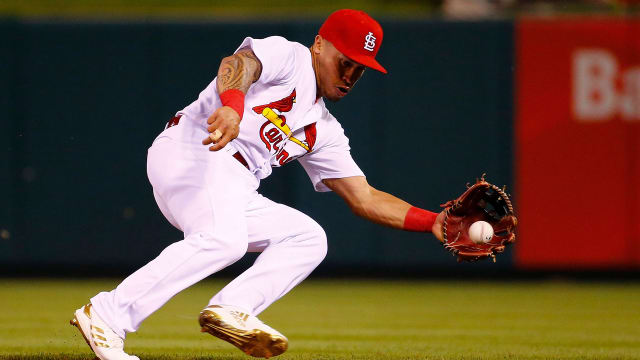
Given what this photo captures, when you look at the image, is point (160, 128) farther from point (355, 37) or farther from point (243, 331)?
point (243, 331)

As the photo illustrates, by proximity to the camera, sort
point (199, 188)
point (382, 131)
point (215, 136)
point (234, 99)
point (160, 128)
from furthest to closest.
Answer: point (382, 131) < point (160, 128) < point (199, 188) < point (234, 99) < point (215, 136)

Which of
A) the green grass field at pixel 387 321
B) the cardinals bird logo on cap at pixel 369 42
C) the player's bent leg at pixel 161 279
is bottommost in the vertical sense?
the green grass field at pixel 387 321

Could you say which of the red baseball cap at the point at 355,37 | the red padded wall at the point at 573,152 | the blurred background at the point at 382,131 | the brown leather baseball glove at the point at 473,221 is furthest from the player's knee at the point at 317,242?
the red padded wall at the point at 573,152

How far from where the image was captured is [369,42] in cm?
429

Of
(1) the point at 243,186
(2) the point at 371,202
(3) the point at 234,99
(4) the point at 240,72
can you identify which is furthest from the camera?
(2) the point at 371,202

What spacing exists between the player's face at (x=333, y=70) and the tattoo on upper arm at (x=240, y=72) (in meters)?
0.43

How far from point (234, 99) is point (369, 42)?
31.5 inches

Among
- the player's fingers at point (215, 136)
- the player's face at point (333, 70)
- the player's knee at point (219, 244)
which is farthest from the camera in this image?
the player's face at point (333, 70)

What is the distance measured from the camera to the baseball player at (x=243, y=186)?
3924mm

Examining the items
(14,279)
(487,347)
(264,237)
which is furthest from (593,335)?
(14,279)

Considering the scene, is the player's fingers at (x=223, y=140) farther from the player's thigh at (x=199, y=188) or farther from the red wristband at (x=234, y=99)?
the player's thigh at (x=199, y=188)

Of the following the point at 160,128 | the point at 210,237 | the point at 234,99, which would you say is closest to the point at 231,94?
the point at 234,99

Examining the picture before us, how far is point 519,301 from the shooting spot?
8.36 metres

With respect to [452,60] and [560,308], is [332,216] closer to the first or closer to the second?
[452,60]
